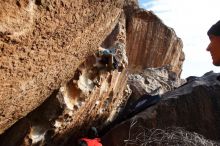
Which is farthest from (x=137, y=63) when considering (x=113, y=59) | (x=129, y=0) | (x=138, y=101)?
(x=113, y=59)

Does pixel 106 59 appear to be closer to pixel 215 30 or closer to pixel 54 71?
pixel 54 71

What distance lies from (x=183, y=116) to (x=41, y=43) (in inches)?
180

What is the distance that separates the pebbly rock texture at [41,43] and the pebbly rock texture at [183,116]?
8.86 ft

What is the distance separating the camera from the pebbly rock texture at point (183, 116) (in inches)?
293

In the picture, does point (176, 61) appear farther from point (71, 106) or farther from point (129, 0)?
point (71, 106)

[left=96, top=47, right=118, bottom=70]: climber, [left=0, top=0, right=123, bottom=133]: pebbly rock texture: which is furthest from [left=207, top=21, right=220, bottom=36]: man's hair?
[left=96, top=47, right=118, bottom=70]: climber

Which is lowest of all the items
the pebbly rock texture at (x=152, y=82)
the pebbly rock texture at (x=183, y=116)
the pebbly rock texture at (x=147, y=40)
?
the pebbly rock texture at (x=183, y=116)

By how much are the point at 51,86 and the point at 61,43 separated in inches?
40.4

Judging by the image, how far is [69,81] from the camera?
561cm

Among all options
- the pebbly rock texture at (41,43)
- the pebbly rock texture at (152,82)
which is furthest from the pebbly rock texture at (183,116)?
the pebbly rock texture at (41,43)

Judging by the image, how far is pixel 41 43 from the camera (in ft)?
12.5

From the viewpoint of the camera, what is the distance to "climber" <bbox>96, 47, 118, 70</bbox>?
19.5 ft

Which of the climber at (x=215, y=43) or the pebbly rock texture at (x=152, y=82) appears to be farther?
the pebbly rock texture at (x=152, y=82)

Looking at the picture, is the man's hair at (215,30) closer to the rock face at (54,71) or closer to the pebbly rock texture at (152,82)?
the rock face at (54,71)
